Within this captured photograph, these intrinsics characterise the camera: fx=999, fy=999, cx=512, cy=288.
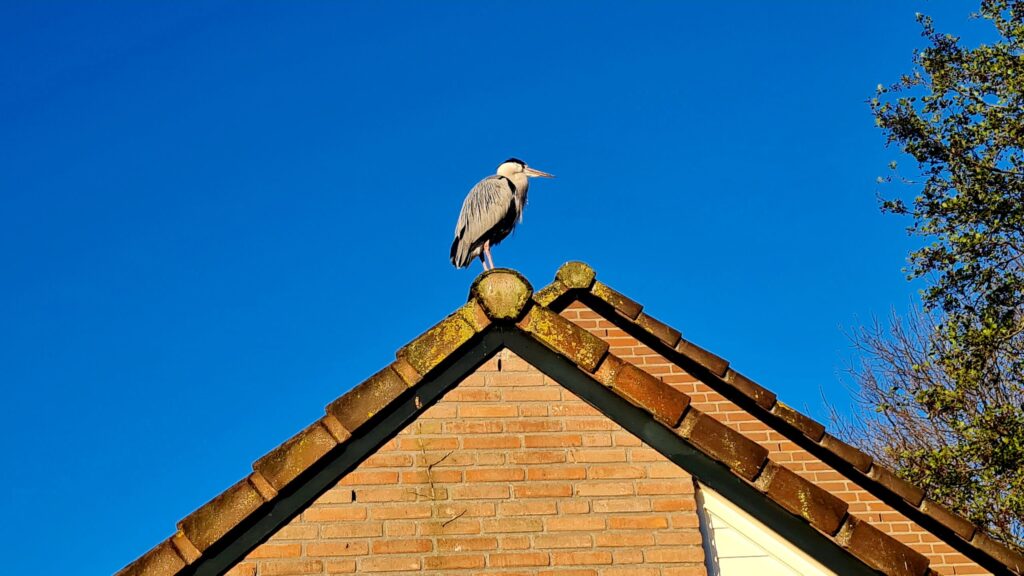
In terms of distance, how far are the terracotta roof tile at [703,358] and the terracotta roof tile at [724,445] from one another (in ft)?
14.3

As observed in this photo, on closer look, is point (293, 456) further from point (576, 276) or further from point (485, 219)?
point (485, 219)

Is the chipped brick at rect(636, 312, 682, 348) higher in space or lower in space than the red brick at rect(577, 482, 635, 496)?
higher

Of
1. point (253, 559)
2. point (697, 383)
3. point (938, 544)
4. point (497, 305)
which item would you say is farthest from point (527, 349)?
point (938, 544)

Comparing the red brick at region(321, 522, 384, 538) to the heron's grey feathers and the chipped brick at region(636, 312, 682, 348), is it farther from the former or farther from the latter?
the heron's grey feathers

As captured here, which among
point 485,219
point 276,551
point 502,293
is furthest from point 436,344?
point 485,219

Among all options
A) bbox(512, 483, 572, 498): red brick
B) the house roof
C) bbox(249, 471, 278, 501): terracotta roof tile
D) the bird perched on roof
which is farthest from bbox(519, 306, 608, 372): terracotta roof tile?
the bird perched on roof

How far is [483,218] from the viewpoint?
1332cm

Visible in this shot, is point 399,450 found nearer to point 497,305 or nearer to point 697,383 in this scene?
point 497,305

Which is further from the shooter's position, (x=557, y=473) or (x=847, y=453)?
(x=847, y=453)

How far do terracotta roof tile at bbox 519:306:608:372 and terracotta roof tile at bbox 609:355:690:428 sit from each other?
147mm

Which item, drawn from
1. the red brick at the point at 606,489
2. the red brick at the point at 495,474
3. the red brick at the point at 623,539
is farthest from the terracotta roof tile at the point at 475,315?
the red brick at the point at 623,539

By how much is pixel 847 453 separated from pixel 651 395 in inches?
189

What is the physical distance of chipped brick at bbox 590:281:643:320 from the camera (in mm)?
9164

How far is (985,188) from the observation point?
1379 cm
